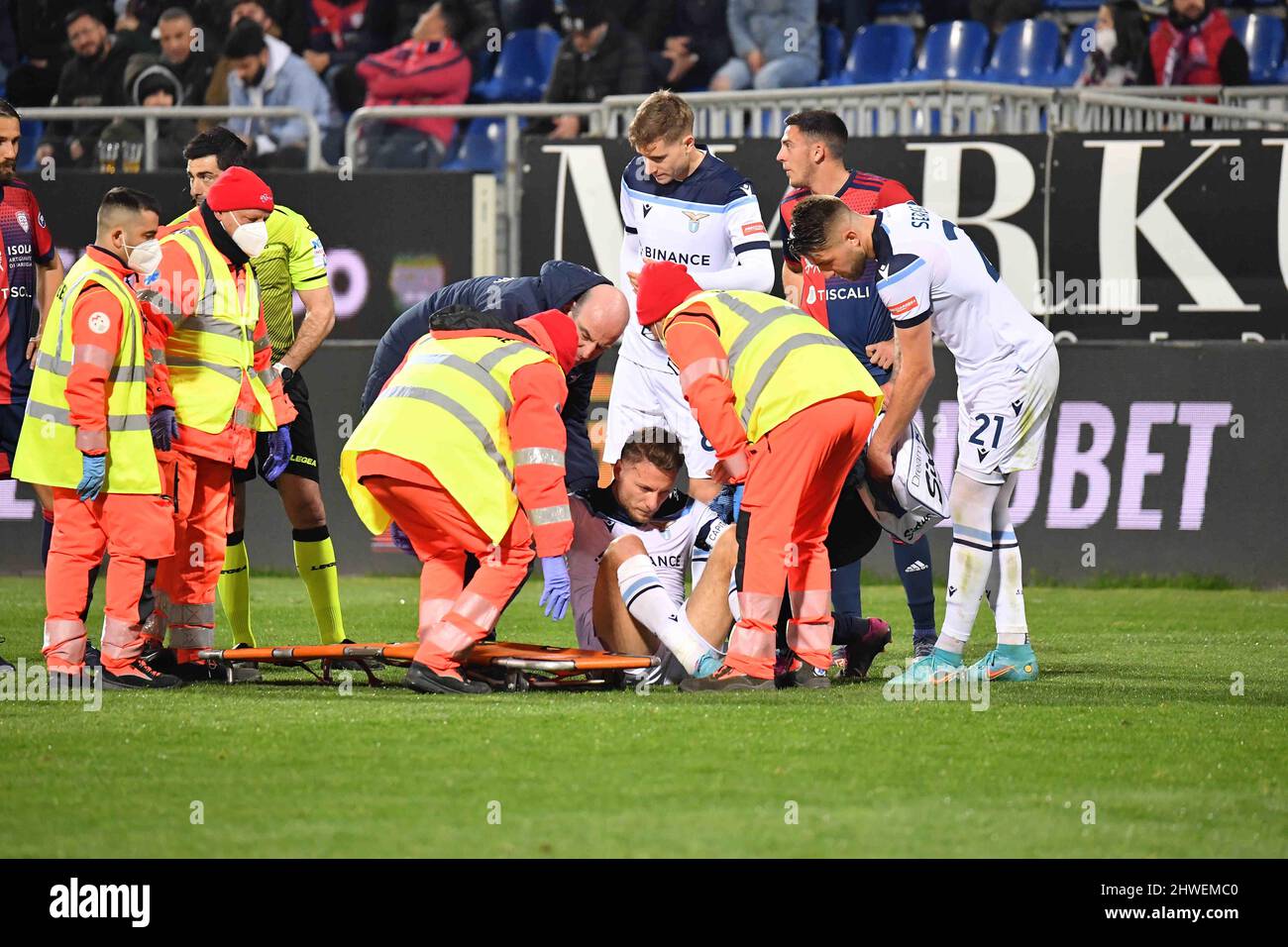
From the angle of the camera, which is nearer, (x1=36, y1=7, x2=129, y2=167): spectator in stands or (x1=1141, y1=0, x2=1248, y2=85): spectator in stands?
(x1=1141, y1=0, x2=1248, y2=85): spectator in stands

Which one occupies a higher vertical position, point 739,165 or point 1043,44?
point 1043,44

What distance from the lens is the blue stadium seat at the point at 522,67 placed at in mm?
16812

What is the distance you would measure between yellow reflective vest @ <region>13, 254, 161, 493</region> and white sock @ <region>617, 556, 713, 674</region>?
6.18ft

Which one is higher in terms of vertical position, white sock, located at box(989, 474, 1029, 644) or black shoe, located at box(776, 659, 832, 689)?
white sock, located at box(989, 474, 1029, 644)

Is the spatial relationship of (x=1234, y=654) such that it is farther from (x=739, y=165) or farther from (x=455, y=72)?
(x=455, y=72)

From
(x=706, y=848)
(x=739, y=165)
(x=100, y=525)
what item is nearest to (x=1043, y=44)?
(x=739, y=165)

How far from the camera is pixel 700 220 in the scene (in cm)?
841

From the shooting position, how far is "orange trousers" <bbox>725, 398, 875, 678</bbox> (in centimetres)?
694

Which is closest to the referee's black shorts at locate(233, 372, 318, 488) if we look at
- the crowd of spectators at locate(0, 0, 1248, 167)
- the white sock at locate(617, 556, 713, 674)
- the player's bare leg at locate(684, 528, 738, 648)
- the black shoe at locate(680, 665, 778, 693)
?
the white sock at locate(617, 556, 713, 674)

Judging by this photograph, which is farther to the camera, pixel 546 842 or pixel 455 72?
pixel 455 72

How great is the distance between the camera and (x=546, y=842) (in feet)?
15.1

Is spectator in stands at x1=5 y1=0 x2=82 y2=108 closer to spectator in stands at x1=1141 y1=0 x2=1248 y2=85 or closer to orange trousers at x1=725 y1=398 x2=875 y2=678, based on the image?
spectator in stands at x1=1141 y1=0 x2=1248 y2=85
